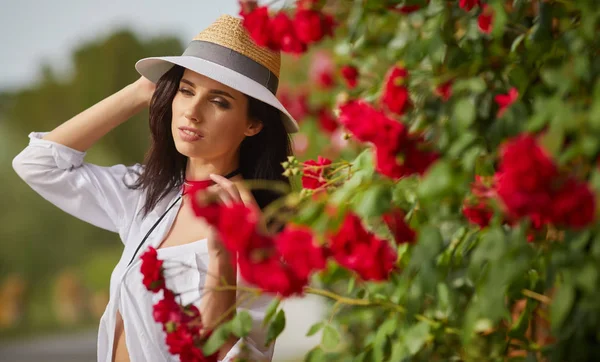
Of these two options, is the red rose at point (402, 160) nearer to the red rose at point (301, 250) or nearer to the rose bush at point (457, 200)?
the rose bush at point (457, 200)

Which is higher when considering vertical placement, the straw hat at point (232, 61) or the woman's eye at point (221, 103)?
the straw hat at point (232, 61)

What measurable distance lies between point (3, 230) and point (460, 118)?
178 inches

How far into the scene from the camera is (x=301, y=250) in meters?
0.86

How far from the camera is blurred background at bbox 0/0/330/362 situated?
489cm

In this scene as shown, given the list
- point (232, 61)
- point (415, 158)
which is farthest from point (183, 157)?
point (415, 158)

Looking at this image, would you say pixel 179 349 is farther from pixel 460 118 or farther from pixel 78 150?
pixel 78 150

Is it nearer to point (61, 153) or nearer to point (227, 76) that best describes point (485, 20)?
point (227, 76)

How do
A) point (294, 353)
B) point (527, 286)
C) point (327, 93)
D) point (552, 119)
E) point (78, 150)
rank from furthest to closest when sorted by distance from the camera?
point (294, 353)
point (327, 93)
point (78, 150)
point (527, 286)
point (552, 119)

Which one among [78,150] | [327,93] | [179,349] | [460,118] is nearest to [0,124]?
[327,93]

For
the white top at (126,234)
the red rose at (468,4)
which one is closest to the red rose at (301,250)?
the red rose at (468,4)

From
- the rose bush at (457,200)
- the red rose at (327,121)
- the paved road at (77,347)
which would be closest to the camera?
the rose bush at (457,200)

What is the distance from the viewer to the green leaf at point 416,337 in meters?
1.01

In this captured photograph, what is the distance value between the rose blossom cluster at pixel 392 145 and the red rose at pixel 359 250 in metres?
0.08

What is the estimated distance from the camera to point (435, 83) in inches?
38.7
